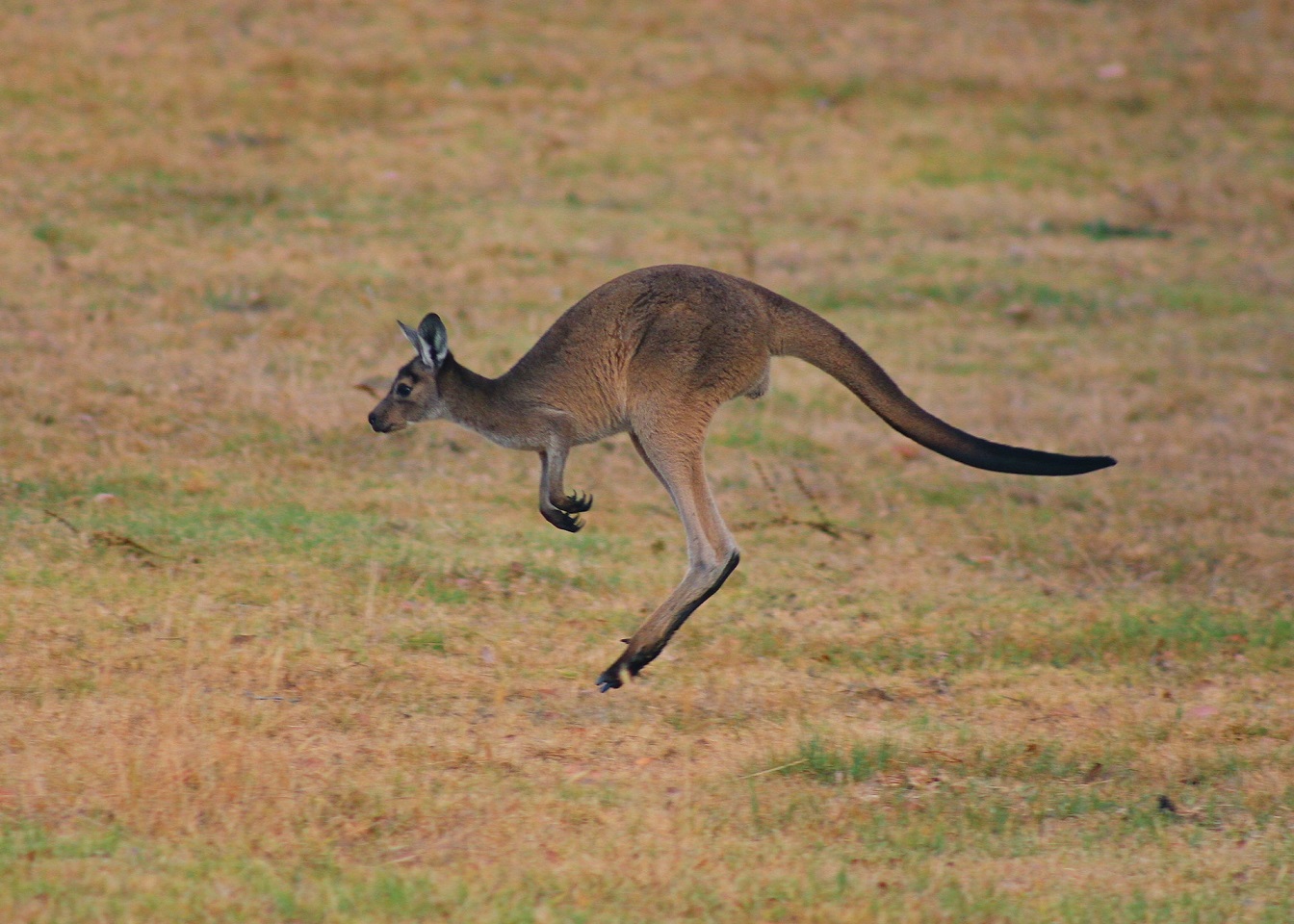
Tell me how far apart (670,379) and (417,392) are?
1107mm

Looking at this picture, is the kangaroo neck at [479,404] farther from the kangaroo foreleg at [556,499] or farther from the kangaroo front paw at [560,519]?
the kangaroo front paw at [560,519]

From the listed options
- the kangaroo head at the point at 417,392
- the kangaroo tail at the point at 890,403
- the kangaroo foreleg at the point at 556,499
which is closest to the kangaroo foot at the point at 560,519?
the kangaroo foreleg at the point at 556,499

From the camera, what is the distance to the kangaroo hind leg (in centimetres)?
588

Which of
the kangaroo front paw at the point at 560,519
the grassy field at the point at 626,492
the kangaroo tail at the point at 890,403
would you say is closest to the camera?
the grassy field at the point at 626,492

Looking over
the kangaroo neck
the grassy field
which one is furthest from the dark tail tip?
the kangaroo neck

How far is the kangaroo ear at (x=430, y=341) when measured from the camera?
6.21 meters

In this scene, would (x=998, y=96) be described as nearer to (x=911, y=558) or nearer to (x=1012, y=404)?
(x=1012, y=404)

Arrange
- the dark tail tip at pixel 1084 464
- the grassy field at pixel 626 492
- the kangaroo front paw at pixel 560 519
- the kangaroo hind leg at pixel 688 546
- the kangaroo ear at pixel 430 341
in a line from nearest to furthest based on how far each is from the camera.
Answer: the grassy field at pixel 626 492 → the dark tail tip at pixel 1084 464 → the kangaroo hind leg at pixel 688 546 → the kangaroo front paw at pixel 560 519 → the kangaroo ear at pixel 430 341

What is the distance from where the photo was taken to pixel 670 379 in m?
5.93

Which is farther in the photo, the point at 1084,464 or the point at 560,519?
the point at 560,519

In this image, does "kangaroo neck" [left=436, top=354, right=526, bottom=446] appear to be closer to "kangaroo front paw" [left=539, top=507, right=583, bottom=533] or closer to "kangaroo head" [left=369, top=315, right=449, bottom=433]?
"kangaroo head" [left=369, top=315, right=449, bottom=433]

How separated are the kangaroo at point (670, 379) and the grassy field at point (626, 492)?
1.77 ft

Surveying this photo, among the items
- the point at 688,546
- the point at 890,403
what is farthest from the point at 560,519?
the point at 890,403

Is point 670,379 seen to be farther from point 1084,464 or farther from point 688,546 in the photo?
point 1084,464
